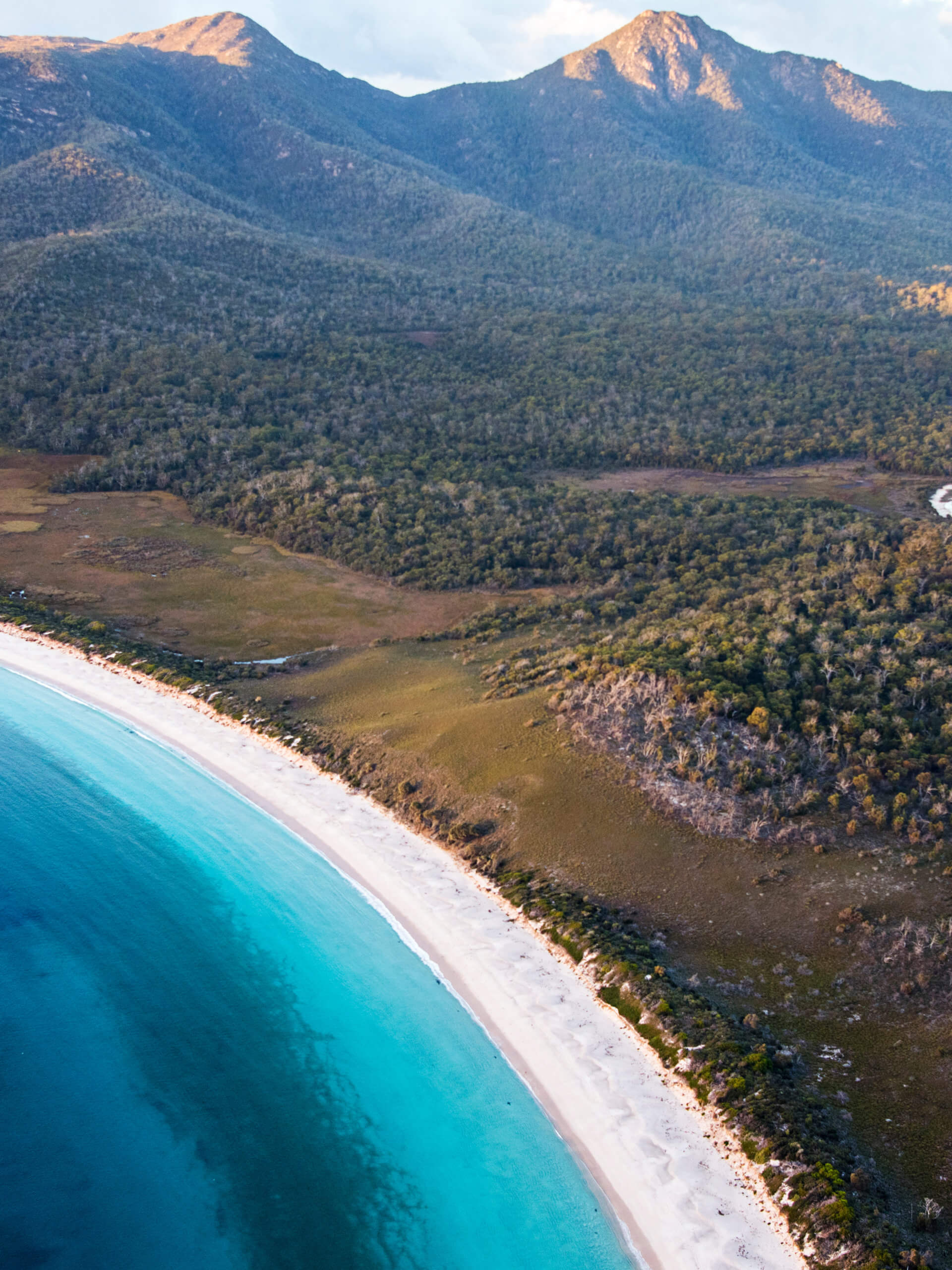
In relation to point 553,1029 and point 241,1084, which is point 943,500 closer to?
point 553,1029

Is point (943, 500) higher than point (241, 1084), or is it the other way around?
point (943, 500)

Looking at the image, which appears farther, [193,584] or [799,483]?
[799,483]

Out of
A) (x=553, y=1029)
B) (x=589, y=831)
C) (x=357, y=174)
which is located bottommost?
(x=553, y=1029)

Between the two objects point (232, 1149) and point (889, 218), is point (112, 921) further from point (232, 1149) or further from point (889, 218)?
point (889, 218)

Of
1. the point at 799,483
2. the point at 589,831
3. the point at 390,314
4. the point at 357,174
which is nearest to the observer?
the point at 589,831

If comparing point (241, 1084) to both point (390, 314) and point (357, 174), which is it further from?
point (357, 174)

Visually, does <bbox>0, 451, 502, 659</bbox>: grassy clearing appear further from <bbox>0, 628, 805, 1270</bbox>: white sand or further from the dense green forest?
<bbox>0, 628, 805, 1270</bbox>: white sand

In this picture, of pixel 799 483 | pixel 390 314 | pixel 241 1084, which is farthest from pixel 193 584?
pixel 390 314

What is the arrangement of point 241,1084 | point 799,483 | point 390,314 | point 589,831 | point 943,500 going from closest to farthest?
point 241,1084 < point 589,831 < point 943,500 < point 799,483 < point 390,314
